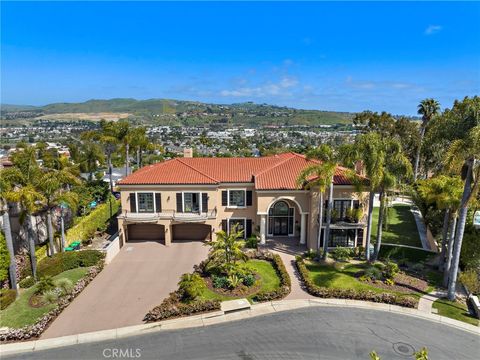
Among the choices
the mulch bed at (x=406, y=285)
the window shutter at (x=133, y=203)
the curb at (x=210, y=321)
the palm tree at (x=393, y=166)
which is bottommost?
the curb at (x=210, y=321)

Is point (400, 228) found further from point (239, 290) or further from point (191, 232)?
point (191, 232)

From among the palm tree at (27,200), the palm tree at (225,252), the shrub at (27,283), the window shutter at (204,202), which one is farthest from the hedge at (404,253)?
the shrub at (27,283)

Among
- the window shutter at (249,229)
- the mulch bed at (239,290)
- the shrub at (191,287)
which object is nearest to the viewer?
the shrub at (191,287)

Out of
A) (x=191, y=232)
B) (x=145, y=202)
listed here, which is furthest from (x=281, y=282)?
(x=145, y=202)

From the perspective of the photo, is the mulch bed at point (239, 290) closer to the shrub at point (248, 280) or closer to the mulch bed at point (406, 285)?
the shrub at point (248, 280)

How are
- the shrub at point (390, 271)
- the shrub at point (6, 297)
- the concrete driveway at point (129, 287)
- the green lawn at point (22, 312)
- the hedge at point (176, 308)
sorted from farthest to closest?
the shrub at point (390, 271)
the shrub at point (6, 297)
the hedge at point (176, 308)
the concrete driveway at point (129, 287)
the green lawn at point (22, 312)

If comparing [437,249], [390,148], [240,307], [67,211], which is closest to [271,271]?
[240,307]

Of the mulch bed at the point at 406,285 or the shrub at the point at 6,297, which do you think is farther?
the mulch bed at the point at 406,285
